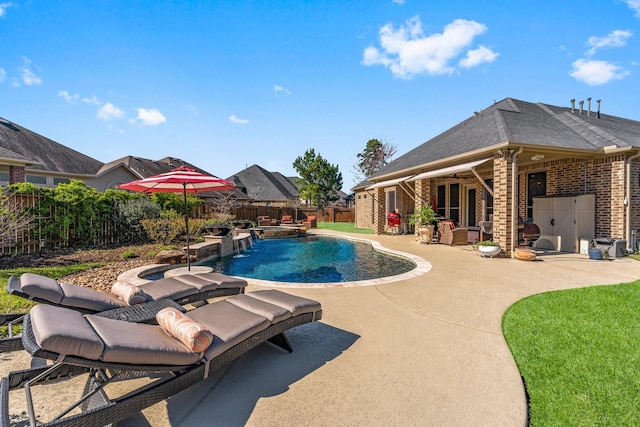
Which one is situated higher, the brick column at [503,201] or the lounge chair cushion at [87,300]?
the brick column at [503,201]

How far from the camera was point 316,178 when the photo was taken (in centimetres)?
4369

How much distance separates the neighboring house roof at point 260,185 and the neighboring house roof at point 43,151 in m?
20.7

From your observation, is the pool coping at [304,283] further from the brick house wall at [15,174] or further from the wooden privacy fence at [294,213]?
the wooden privacy fence at [294,213]

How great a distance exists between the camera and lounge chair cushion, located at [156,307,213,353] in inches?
107

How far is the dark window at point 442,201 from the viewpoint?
17.6 metres

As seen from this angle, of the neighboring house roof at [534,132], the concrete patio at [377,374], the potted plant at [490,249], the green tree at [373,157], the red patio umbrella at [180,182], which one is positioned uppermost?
the green tree at [373,157]

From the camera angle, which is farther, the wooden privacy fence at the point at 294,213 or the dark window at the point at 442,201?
the wooden privacy fence at the point at 294,213

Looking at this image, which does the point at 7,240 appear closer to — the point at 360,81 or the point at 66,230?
the point at 66,230

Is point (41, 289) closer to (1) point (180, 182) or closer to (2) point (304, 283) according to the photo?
(1) point (180, 182)

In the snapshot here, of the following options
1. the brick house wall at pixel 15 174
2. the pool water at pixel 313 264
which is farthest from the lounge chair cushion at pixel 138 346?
the brick house wall at pixel 15 174

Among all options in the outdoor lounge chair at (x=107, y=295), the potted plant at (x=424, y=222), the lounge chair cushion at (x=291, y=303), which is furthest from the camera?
the potted plant at (x=424, y=222)

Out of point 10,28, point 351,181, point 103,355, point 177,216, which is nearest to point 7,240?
point 177,216

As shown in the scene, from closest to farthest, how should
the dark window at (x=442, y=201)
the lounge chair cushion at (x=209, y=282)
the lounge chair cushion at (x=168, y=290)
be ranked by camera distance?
the lounge chair cushion at (x=168, y=290) → the lounge chair cushion at (x=209, y=282) → the dark window at (x=442, y=201)

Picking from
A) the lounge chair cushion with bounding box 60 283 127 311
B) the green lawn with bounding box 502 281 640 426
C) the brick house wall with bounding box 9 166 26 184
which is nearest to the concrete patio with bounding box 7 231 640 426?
the green lawn with bounding box 502 281 640 426
